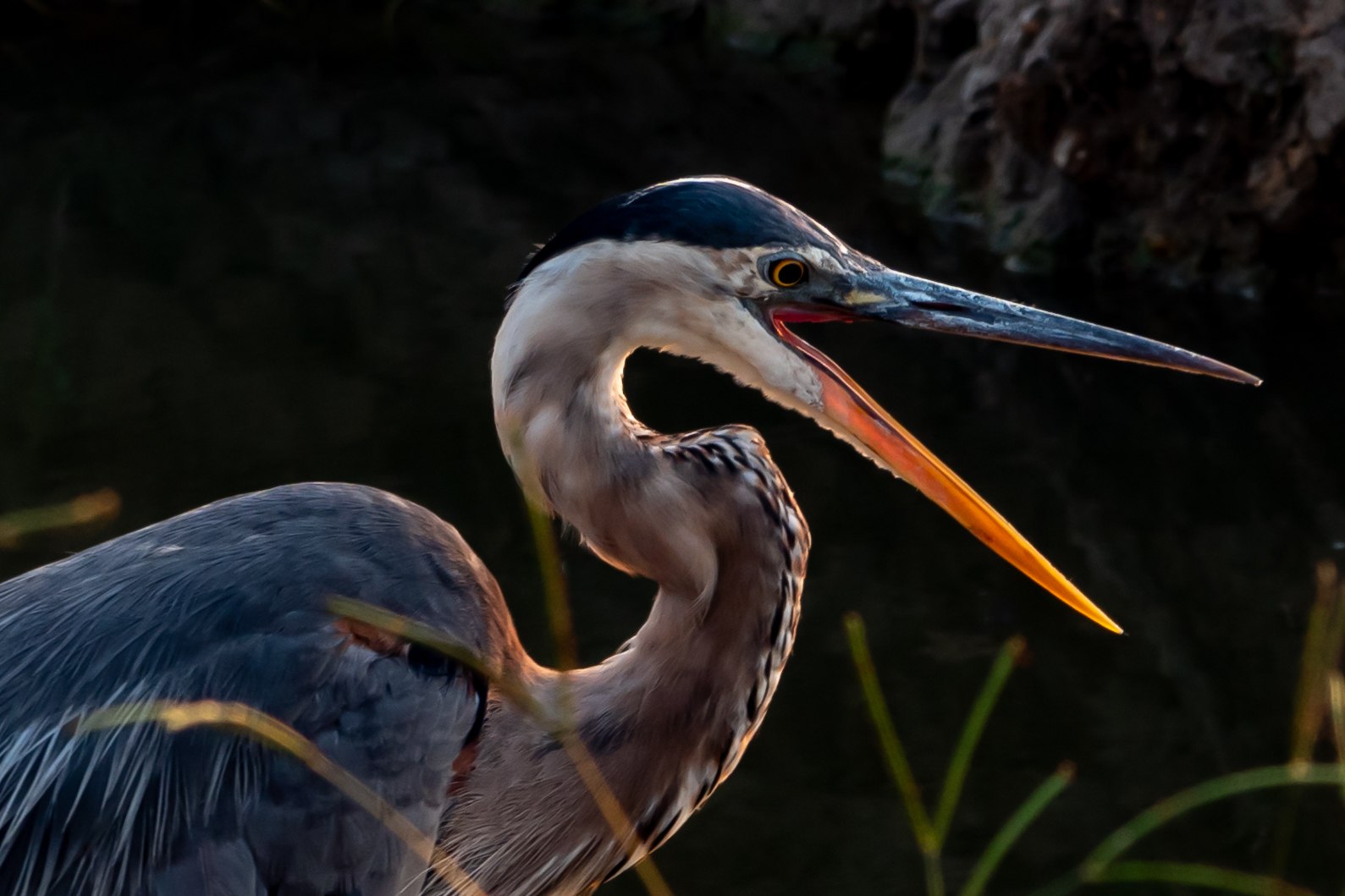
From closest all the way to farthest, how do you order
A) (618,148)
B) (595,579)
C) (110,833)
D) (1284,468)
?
(110,833), (595,579), (1284,468), (618,148)

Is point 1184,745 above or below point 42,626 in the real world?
below

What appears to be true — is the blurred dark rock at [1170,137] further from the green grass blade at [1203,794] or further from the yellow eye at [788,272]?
the green grass blade at [1203,794]

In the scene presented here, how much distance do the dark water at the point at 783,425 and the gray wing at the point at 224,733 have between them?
1461mm

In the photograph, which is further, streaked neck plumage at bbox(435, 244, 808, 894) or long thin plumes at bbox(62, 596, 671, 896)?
streaked neck plumage at bbox(435, 244, 808, 894)

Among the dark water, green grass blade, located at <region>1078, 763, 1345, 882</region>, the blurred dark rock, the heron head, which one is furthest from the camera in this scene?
the blurred dark rock

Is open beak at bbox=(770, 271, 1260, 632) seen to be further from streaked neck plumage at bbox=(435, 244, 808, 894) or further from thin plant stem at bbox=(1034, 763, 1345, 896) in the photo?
thin plant stem at bbox=(1034, 763, 1345, 896)

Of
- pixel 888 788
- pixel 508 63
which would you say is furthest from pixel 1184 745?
pixel 508 63

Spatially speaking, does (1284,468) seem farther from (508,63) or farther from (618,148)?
(508,63)

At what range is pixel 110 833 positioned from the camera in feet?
7.45

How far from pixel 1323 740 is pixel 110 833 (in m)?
2.82

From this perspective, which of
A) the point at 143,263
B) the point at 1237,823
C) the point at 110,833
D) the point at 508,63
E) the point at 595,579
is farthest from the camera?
the point at 508,63

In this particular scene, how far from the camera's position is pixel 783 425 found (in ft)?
19.2

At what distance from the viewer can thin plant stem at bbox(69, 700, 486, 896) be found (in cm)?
155

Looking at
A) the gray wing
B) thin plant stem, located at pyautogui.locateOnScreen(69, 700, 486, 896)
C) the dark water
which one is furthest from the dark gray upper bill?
the dark water
